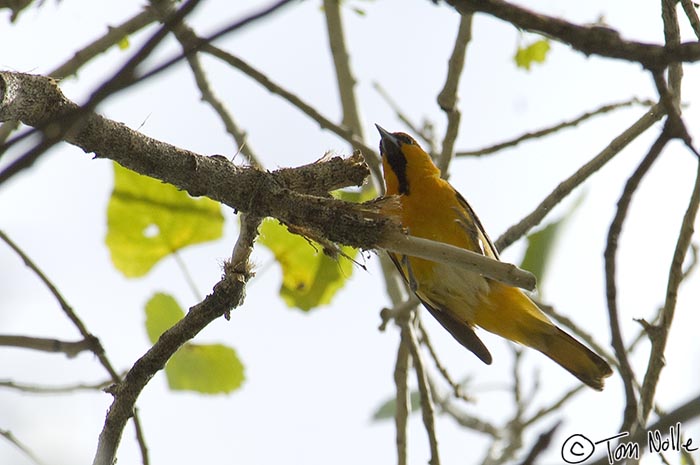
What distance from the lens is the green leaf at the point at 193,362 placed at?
3168 mm

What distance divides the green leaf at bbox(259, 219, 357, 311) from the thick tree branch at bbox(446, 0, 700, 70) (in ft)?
5.91

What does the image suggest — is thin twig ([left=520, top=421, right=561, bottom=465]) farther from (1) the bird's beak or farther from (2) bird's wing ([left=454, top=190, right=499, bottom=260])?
(1) the bird's beak

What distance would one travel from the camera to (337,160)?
9.11 feet

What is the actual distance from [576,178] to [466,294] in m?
0.99

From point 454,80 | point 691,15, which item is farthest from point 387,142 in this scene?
point 691,15

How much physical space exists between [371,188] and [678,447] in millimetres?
2390

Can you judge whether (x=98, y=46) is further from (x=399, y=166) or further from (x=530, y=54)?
(x=530, y=54)

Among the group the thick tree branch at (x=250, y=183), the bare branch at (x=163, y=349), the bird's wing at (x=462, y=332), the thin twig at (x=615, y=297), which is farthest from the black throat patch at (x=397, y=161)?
the thin twig at (x=615, y=297)

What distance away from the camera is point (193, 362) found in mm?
3250

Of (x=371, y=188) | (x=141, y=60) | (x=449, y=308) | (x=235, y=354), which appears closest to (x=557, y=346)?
(x=449, y=308)

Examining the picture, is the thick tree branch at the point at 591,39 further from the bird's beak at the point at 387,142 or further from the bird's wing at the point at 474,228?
the bird's beak at the point at 387,142

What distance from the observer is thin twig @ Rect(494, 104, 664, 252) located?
11.7 feet

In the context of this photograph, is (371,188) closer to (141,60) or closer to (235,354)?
(235,354)

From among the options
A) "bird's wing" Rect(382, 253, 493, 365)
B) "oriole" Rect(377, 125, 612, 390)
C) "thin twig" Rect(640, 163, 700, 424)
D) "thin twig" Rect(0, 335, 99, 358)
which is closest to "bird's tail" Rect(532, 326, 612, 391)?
"oriole" Rect(377, 125, 612, 390)
